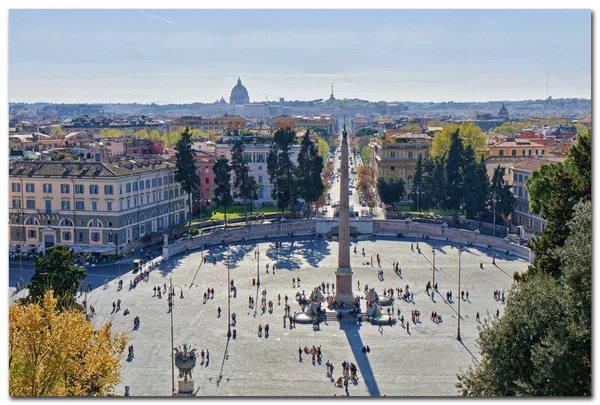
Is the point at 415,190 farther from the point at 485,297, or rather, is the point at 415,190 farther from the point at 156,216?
the point at 485,297

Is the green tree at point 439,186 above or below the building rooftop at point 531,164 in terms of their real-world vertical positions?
below

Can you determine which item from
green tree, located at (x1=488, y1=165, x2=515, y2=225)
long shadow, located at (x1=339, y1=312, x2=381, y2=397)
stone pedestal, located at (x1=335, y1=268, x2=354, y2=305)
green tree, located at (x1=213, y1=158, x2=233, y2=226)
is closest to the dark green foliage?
long shadow, located at (x1=339, y1=312, x2=381, y2=397)

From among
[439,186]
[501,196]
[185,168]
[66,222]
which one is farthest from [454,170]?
[66,222]

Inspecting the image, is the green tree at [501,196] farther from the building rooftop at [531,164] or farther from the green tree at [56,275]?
the green tree at [56,275]

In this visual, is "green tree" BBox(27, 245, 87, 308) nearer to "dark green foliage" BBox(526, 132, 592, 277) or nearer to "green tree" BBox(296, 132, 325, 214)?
"dark green foliage" BBox(526, 132, 592, 277)

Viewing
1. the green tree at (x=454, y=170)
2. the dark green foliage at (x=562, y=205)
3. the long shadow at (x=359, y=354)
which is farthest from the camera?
the green tree at (x=454, y=170)

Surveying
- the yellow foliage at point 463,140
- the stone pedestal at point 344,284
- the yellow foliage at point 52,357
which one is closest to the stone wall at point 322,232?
the stone pedestal at point 344,284
